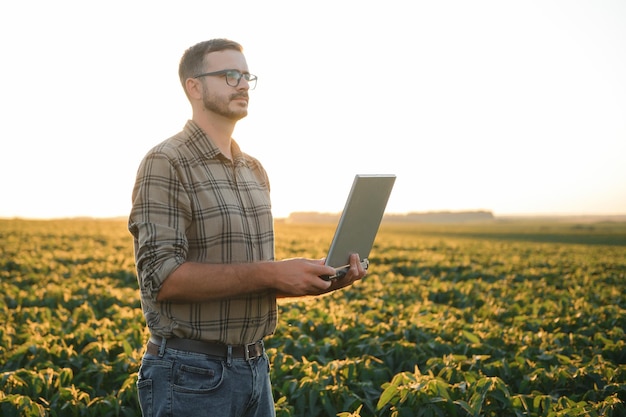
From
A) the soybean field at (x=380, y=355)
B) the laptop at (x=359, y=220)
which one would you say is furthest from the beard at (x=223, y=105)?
the soybean field at (x=380, y=355)

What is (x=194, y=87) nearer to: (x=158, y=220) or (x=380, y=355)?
(x=158, y=220)

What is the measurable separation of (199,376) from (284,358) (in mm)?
3057

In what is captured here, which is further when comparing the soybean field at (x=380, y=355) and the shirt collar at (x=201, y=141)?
the soybean field at (x=380, y=355)

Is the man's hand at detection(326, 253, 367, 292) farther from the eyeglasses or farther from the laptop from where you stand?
the eyeglasses

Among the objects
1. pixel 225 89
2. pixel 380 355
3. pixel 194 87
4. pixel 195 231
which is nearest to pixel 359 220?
pixel 195 231

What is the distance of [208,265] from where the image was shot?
2.47m

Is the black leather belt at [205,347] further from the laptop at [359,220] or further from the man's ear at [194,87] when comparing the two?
the man's ear at [194,87]

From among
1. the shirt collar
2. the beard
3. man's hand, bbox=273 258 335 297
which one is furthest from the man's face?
man's hand, bbox=273 258 335 297

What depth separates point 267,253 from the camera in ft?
9.71

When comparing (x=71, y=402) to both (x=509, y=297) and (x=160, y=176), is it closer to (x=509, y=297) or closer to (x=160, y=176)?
(x=160, y=176)

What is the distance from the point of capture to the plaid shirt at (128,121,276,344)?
2482 millimetres

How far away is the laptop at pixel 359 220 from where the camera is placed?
8.87ft

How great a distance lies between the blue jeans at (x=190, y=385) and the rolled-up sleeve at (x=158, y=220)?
0.32 metres

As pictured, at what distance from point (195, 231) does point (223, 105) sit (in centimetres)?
63
